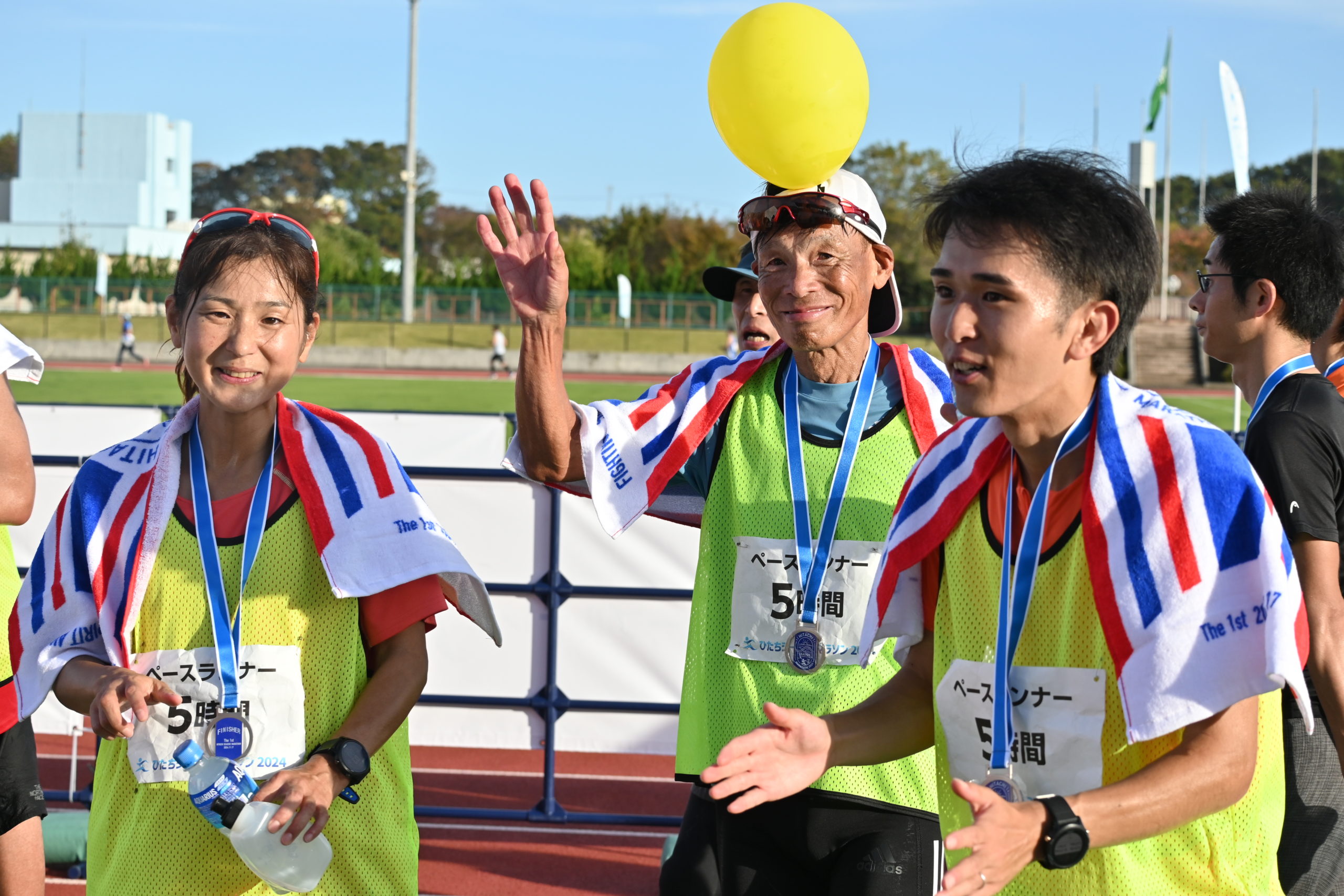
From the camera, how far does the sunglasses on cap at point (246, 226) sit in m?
2.59

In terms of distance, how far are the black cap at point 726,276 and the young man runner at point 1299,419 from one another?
4.46 feet

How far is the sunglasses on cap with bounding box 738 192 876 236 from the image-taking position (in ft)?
9.71

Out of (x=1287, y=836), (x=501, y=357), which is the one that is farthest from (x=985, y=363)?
(x=501, y=357)

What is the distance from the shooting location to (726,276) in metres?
4.27

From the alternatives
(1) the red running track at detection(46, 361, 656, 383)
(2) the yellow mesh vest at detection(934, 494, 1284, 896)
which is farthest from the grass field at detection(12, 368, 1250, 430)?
(2) the yellow mesh vest at detection(934, 494, 1284, 896)

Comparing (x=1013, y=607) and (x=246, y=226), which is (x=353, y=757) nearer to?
(x=246, y=226)

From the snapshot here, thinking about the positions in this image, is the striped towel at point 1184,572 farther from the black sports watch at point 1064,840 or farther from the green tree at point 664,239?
the green tree at point 664,239

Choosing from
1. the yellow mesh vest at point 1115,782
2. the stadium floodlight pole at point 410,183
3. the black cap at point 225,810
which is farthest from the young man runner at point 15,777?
the stadium floodlight pole at point 410,183

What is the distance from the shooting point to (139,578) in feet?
8.02

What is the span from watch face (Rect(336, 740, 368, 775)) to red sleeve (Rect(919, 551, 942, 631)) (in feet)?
3.38

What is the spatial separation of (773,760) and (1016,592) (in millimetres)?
453

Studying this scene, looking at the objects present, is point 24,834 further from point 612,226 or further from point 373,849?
point 612,226

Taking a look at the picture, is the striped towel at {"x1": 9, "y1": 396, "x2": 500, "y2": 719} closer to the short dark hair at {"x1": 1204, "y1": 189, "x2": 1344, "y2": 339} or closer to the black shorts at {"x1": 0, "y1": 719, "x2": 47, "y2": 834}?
the black shorts at {"x1": 0, "y1": 719, "x2": 47, "y2": 834}

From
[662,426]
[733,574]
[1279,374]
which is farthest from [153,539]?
[1279,374]
